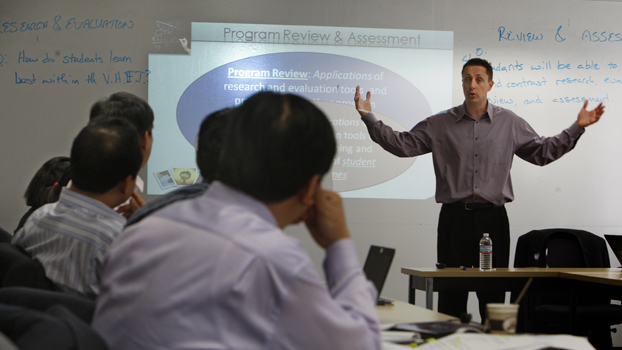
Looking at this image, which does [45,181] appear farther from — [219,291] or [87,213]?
[219,291]

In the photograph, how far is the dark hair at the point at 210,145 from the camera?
4.61 feet

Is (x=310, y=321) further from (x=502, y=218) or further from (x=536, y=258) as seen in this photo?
(x=536, y=258)

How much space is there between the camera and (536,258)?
3.71 metres

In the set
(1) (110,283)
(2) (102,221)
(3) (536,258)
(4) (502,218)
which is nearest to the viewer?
(1) (110,283)

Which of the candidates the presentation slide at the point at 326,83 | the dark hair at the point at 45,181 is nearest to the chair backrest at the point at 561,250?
the presentation slide at the point at 326,83

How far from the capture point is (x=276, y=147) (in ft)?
2.71

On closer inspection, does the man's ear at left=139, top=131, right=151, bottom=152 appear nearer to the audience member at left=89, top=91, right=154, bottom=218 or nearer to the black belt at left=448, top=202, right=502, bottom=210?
the audience member at left=89, top=91, right=154, bottom=218

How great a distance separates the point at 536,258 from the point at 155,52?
3.18 meters

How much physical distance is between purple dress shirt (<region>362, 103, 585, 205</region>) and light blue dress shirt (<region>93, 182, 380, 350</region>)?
9.17 ft

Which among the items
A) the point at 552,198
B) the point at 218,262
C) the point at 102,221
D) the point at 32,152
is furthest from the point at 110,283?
the point at 552,198

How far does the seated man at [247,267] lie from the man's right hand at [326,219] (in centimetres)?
4

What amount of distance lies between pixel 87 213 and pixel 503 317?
1.15 metres

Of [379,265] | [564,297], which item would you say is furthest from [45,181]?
[564,297]

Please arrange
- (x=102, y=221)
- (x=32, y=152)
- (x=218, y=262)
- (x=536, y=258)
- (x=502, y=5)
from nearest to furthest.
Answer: (x=218, y=262), (x=102, y=221), (x=536, y=258), (x=32, y=152), (x=502, y=5)
